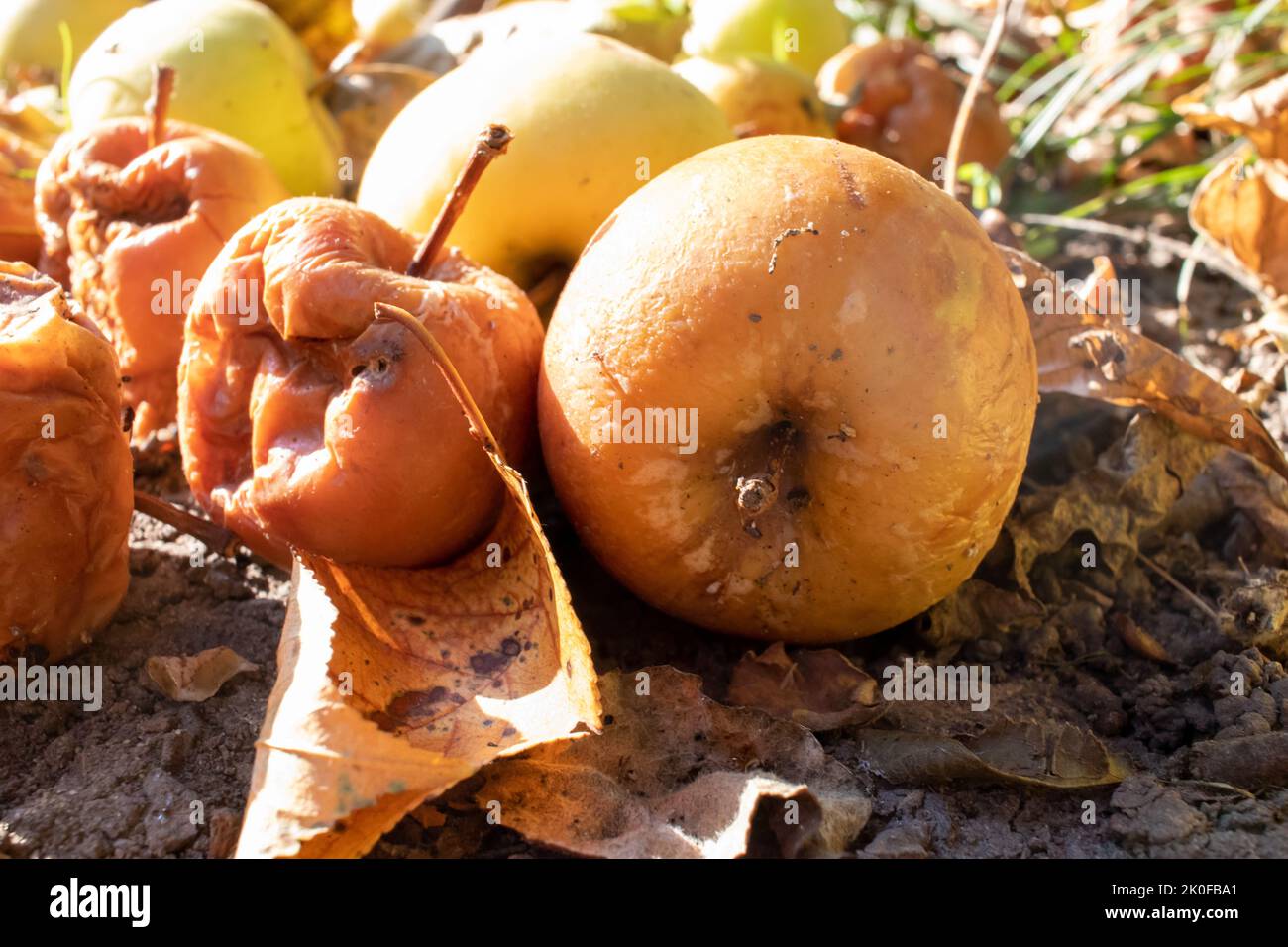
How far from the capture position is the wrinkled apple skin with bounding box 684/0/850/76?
365 centimetres

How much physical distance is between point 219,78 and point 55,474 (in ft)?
4.89

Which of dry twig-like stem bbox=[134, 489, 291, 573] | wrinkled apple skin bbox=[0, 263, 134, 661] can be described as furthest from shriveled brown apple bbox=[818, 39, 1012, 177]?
wrinkled apple skin bbox=[0, 263, 134, 661]

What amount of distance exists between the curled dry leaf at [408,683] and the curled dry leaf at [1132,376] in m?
1.09

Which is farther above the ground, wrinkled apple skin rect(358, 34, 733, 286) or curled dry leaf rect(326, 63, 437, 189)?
wrinkled apple skin rect(358, 34, 733, 286)

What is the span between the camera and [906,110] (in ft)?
12.0

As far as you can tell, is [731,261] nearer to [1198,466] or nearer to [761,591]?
[761,591]

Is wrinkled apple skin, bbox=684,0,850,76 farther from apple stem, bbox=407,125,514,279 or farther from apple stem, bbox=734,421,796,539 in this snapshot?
apple stem, bbox=734,421,796,539

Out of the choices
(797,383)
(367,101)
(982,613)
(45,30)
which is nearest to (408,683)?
(797,383)

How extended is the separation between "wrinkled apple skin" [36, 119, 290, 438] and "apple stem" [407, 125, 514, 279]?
539mm

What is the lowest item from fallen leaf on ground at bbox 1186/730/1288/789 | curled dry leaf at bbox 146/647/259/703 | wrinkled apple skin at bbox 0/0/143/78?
curled dry leaf at bbox 146/647/259/703

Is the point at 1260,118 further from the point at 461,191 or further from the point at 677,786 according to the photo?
the point at 677,786
